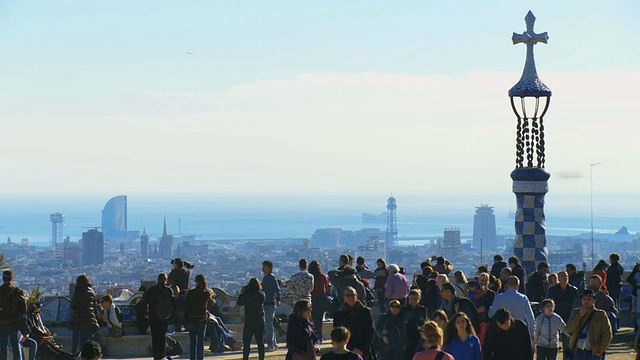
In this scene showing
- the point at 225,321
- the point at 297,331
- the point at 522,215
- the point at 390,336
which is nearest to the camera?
the point at 297,331

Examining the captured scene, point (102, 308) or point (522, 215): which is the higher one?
point (522, 215)

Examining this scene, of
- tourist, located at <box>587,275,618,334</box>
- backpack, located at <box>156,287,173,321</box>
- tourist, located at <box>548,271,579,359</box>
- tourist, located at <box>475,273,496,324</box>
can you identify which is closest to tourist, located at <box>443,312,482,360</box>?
tourist, located at <box>475,273,496,324</box>

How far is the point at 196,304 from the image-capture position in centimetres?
1744

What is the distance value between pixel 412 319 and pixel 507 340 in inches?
72.5

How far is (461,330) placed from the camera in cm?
1277

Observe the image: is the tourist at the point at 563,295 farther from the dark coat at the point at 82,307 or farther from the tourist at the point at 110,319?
the tourist at the point at 110,319

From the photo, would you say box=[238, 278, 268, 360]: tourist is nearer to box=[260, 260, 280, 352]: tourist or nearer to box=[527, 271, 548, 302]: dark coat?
box=[260, 260, 280, 352]: tourist

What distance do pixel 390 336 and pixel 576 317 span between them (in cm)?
226

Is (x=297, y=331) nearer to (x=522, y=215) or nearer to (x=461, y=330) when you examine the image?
(x=461, y=330)

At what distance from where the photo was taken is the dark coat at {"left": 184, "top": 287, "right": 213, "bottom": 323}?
1745cm

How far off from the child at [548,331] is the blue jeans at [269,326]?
5.33m

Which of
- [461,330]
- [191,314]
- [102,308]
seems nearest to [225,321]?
[102,308]

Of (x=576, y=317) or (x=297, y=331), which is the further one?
(x=576, y=317)

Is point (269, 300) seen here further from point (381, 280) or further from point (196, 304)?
point (381, 280)
